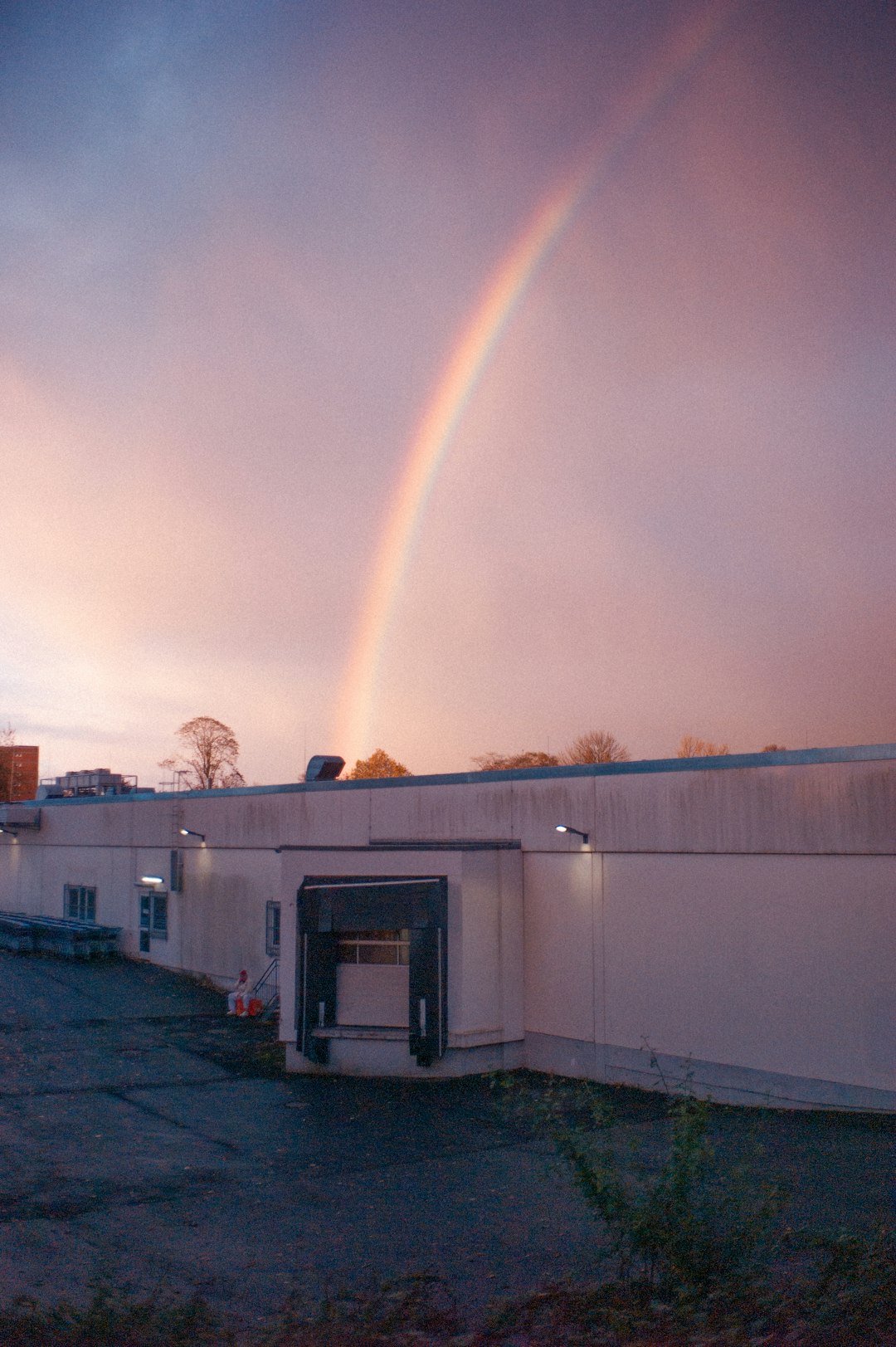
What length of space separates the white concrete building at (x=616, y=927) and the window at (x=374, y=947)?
0.03m

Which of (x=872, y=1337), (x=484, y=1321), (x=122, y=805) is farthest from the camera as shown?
(x=122, y=805)

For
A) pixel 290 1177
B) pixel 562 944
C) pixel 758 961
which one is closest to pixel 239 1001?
pixel 562 944

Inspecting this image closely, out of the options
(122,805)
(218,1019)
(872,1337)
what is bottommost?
(218,1019)

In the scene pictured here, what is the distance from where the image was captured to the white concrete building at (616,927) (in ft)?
46.1

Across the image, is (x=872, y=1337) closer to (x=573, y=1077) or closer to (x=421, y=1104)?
(x=421, y=1104)

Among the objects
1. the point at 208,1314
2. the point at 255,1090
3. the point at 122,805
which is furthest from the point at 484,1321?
the point at 122,805

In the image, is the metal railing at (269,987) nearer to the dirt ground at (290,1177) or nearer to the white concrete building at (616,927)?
the white concrete building at (616,927)

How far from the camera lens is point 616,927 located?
1684cm

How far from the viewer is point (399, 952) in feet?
57.8

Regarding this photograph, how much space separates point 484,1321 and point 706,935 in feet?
29.8

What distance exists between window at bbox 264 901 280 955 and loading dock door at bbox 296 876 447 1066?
19.2 feet

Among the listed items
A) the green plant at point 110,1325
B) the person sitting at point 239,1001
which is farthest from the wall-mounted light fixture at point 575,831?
the green plant at point 110,1325

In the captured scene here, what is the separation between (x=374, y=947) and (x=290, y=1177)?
6311 millimetres

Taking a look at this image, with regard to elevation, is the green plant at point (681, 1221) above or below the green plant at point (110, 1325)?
above
